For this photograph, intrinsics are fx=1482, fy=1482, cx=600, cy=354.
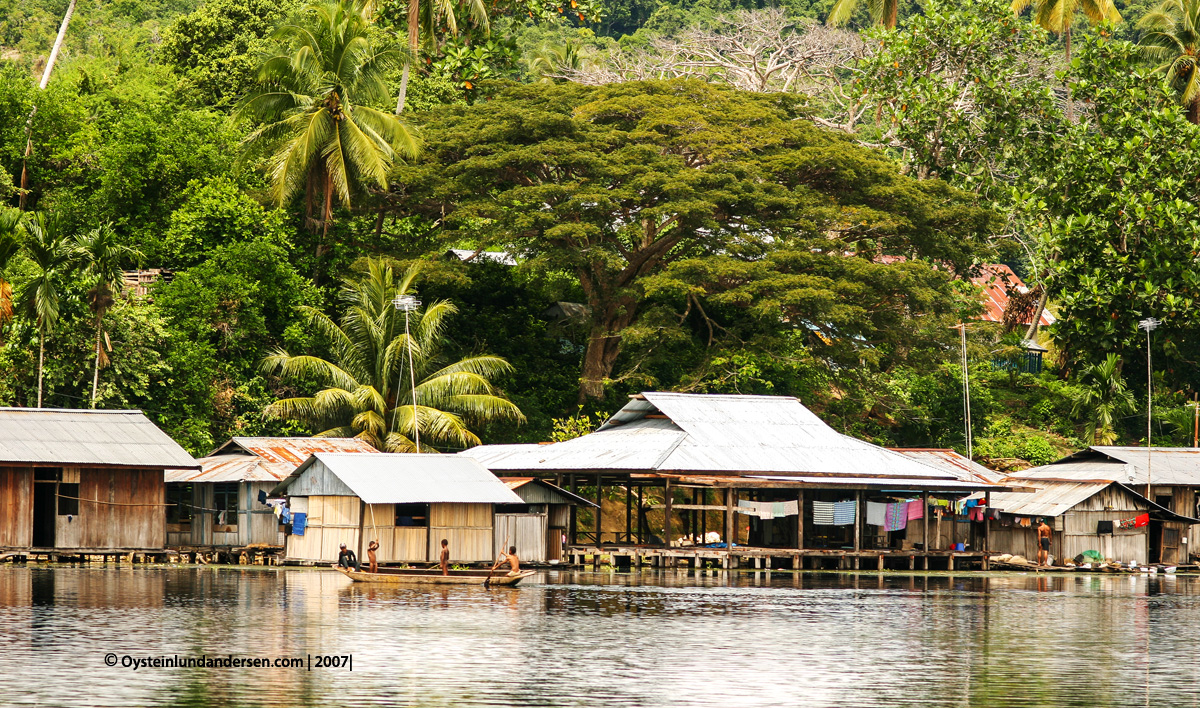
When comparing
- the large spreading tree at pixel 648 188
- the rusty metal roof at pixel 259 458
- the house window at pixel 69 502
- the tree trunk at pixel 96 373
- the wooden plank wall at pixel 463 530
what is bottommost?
the wooden plank wall at pixel 463 530

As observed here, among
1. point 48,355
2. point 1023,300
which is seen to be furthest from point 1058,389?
point 48,355

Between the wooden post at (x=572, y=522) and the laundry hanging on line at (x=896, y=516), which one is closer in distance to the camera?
the wooden post at (x=572, y=522)

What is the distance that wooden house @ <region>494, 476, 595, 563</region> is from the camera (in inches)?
1662

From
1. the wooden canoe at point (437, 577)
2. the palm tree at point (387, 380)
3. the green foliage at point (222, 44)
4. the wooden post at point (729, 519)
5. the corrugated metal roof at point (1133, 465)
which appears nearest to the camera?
the wooden canoe at point (437, 577)

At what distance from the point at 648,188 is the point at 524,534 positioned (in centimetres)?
1369

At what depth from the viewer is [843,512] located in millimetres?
44375

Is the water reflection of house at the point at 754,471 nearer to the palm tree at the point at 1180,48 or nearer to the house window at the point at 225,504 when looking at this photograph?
the house window at the point at 225,504

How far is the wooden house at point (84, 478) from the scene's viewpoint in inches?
1572

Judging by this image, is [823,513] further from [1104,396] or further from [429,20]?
[429,20]

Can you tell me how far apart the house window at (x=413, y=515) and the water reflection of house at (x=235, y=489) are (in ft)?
14.2

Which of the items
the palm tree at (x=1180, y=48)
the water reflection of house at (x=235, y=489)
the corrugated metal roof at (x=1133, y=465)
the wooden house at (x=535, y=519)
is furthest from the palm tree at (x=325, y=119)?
the palm tree at (x=1180, y=48)

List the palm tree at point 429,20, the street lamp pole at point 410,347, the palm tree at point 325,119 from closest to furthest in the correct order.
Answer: the street lamp pole at point 410,347, the palm tree at point 325,119, the palm tree at point 429,20

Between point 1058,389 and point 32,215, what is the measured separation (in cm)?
4062

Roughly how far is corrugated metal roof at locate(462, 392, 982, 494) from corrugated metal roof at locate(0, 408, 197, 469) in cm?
947
